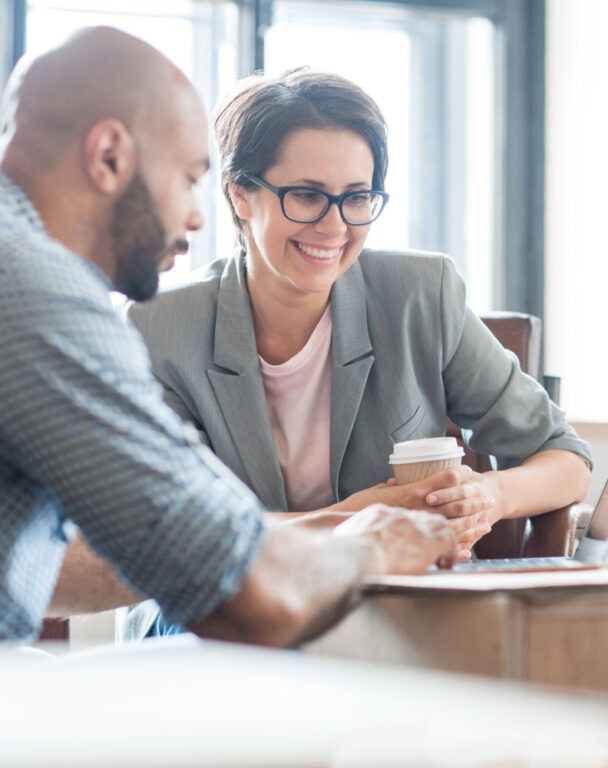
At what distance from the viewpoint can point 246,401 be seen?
1744 mm

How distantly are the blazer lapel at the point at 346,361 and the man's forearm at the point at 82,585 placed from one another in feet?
1.56

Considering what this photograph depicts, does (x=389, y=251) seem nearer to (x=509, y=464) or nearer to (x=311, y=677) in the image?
(x=509, y=464)

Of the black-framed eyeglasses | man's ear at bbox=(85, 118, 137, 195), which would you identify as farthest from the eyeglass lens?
man's ear at bbox=(85, 118, 137, 195)

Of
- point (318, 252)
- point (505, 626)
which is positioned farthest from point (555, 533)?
point (505, 626)

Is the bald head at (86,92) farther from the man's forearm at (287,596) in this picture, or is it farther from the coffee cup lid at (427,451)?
the coffee cup lid at (427,451)

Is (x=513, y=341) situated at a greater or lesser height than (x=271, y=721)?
lesser

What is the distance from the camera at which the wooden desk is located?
0.79 m

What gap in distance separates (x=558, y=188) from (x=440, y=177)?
413 millimetres

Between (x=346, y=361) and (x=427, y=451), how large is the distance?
0.36 meters

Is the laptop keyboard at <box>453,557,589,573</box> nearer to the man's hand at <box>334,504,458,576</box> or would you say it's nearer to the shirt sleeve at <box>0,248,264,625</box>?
the man's hand at <box>334,504,458,576</box>

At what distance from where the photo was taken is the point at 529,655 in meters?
0.79

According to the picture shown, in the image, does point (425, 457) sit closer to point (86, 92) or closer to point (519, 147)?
point (86, 92)

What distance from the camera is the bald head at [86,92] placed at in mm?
990

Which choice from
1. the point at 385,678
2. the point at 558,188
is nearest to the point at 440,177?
the point at 558,188
